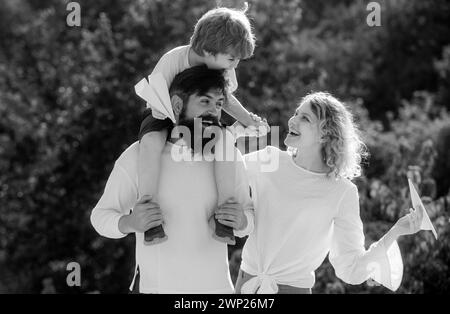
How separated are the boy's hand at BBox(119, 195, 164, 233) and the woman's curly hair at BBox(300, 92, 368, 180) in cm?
81

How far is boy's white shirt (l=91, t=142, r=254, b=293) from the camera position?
3.03 m

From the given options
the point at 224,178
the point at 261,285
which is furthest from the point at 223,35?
the point at 261,285

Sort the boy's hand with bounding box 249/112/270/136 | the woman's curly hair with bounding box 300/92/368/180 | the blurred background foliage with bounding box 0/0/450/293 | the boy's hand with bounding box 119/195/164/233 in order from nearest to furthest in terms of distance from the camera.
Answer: the boy's hand with bounding box 119/195/164/233 → the woman's curly hair with bounding box 300/92/368/180 → the boy's hand with bounding box 249/112/270/136 → the blurred background foliage with bounding box 0/0/450/293

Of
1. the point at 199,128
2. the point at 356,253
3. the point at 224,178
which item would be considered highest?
the point at 199,128

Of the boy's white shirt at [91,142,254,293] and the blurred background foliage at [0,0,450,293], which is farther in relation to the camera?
the blurred background foliage at [0,0,450,293]

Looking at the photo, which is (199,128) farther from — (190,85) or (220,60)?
(220,60)

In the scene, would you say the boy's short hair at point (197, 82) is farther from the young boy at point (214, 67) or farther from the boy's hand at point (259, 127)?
the boy's hand at point (259, 127)

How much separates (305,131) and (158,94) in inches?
26.5

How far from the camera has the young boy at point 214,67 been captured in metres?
3.03

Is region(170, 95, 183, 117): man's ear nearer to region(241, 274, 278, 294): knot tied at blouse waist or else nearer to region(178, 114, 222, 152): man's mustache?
region(178, 114, 222, 152): man's mustache

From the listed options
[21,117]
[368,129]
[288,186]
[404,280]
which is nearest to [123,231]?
[288,186]

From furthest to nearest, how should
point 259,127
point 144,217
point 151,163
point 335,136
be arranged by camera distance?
point 259,127 → point 335,136 → point 151,163 → point 144,217

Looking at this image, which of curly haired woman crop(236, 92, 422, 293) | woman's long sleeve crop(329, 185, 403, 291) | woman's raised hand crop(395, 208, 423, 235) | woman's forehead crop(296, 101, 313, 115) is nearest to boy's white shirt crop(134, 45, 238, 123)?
woman's forehead crop(296, 101, 313, 115)

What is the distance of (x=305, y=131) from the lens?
3352 mm
